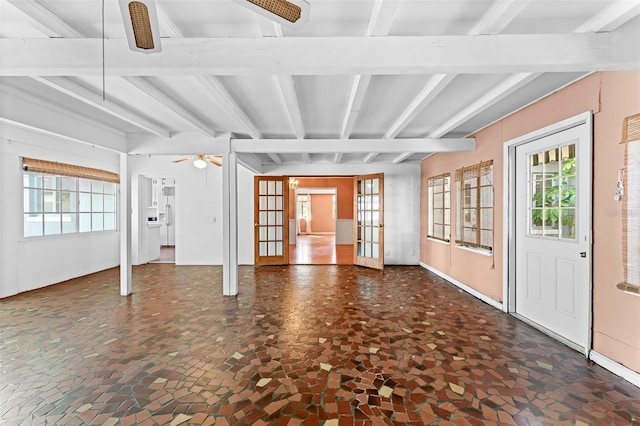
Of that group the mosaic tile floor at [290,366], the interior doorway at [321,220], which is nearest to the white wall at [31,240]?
the mosaic tile floor at [290,366]

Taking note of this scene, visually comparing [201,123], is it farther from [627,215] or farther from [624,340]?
[624,340]

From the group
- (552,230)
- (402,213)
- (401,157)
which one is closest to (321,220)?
(402,213)

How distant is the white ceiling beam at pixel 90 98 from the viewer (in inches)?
97.0

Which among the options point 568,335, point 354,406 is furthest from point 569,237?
point 354,406

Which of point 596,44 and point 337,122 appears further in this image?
point 337,122

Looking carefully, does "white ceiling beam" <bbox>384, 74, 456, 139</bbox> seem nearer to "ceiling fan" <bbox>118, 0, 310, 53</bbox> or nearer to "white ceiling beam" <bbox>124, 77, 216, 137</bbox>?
"ceiling fan" <bbox>118, 0, 310, 53</bbox>

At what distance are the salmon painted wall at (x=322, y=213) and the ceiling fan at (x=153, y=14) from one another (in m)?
14.0

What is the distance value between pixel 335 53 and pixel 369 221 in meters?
5.28

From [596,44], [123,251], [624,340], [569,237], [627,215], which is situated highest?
[596,44]

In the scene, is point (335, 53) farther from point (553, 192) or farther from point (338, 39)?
point (553, 192)

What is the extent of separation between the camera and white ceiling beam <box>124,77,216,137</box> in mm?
2572

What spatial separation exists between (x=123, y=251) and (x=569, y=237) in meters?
5.83

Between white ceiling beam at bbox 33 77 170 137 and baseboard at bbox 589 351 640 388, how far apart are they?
477cm

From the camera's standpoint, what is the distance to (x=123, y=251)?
4.58m
